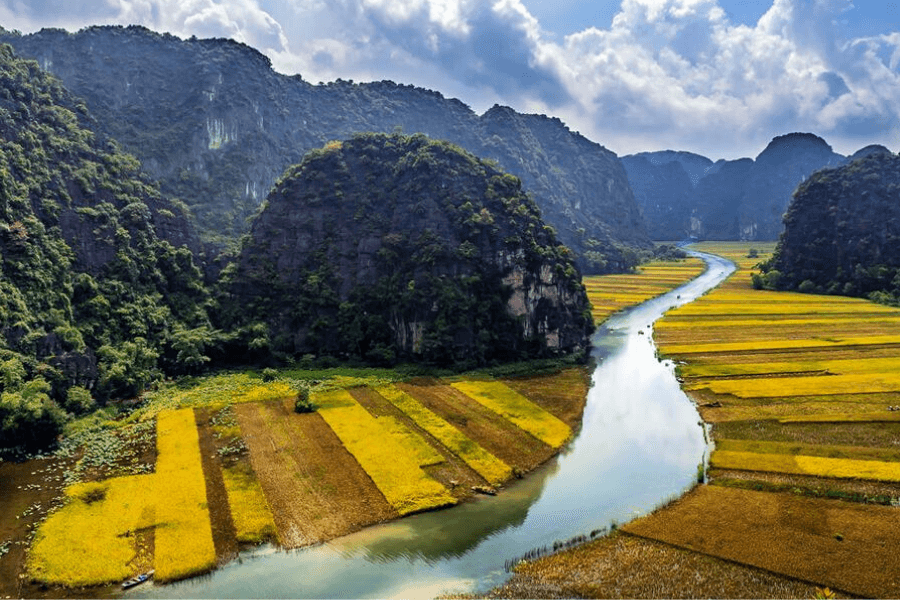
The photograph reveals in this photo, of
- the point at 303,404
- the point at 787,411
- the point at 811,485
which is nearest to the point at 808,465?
the point at 811,485

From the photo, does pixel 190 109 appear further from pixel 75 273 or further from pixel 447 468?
pixel 447 468

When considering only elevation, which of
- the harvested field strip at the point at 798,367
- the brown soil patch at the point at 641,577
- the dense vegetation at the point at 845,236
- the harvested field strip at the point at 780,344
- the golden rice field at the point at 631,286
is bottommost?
the brown soil patch at the point at 641,577

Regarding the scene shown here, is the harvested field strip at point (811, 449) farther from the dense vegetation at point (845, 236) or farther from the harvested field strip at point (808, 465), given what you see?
the dense vegetation at point (845, 236)

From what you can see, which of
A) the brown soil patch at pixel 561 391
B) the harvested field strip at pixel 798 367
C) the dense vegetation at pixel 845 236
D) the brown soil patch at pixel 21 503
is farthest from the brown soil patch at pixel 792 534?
the dense vegetation at pixel 845 236

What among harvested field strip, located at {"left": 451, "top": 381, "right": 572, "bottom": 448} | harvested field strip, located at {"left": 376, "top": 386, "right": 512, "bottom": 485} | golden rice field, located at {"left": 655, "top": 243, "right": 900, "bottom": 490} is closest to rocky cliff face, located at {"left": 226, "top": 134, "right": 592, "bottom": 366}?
harvested field strip, located at {"left": 451, "top": 381, "right": 572, "bottom": 448}

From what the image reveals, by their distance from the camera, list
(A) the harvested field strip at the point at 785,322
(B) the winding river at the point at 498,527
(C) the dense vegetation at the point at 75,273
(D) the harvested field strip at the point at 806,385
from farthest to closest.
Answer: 1. (A) the harvested field strip at the point at 785,322
2. (D) the harvested field strip at the point at 806,385
3. (C) the dense vegetation at the point at 75,273
4. (B) the winding river at the point at 498,527

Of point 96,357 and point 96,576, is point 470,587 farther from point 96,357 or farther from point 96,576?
point 96,357
